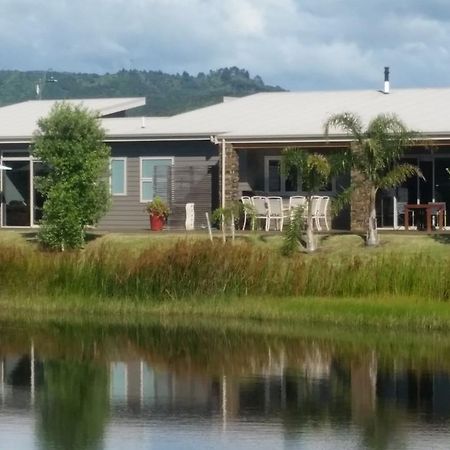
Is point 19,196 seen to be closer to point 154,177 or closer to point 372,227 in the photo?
point 154,177

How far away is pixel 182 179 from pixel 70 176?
16.1 feet

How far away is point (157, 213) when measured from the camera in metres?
35.9

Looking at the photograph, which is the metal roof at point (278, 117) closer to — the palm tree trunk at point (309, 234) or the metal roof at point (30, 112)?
the metal roof at point (30, 112)

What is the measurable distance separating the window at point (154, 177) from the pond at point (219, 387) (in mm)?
15764

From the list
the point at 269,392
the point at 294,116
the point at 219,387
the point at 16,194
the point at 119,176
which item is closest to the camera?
the point at 269,392

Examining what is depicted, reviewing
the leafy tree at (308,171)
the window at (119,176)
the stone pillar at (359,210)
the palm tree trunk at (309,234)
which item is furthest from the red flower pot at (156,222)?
the palm tree trunk at (309,234)

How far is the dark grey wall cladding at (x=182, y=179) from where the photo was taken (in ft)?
121

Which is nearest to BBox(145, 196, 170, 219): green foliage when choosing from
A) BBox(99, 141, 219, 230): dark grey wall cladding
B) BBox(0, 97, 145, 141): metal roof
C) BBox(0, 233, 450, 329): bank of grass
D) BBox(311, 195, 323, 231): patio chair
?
BBox(99, 141, 219, 230): dark grey wall cladding

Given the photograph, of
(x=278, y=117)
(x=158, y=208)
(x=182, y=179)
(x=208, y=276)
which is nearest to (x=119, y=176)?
(x=182, y=179)

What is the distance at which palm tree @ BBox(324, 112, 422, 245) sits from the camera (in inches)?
1201

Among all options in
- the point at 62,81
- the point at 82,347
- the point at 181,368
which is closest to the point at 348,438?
the point at 181,368

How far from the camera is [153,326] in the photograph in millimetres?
21578

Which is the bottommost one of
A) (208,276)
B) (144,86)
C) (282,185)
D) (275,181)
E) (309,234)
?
(208,276)

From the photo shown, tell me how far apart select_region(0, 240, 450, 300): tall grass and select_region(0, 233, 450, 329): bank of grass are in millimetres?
16
